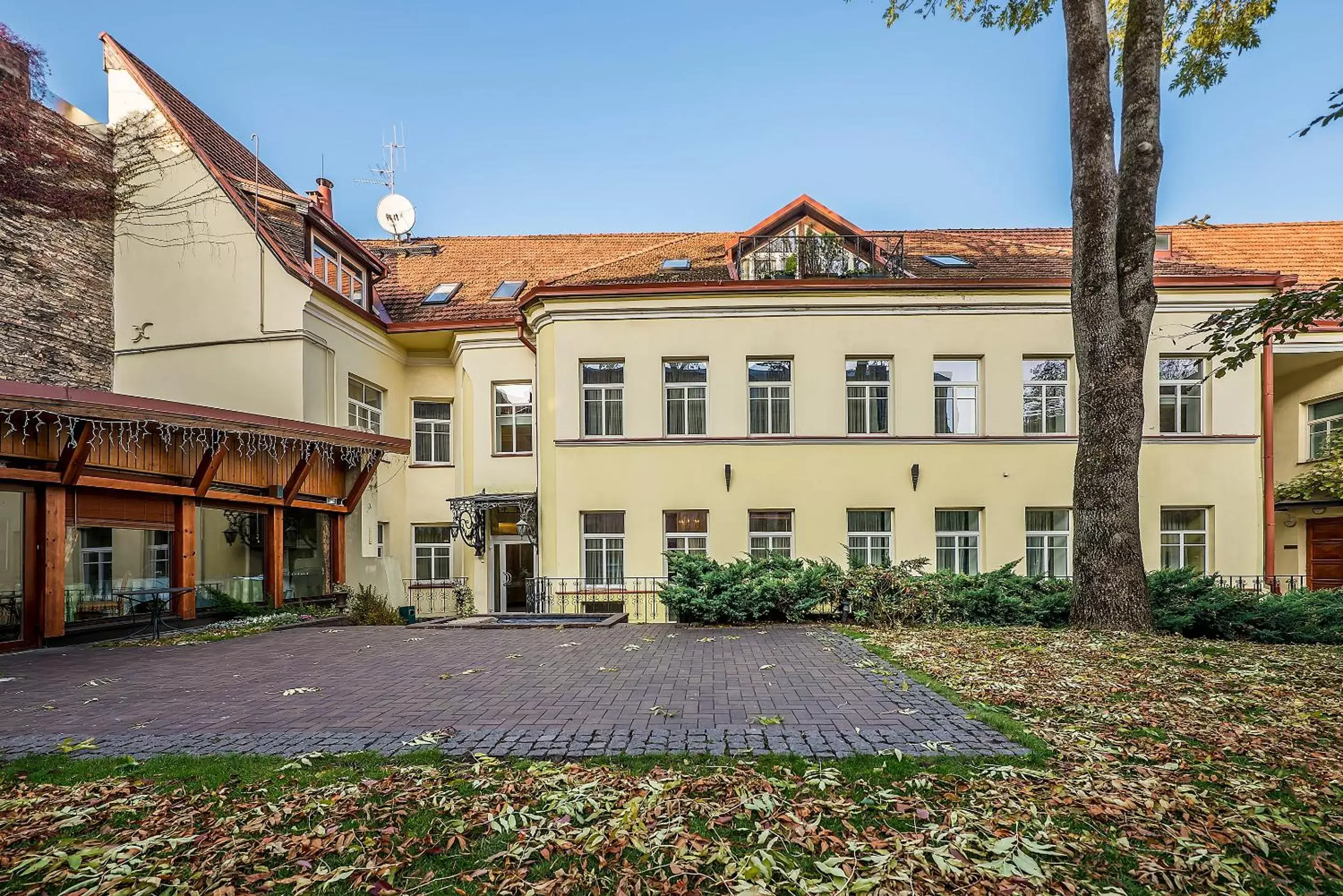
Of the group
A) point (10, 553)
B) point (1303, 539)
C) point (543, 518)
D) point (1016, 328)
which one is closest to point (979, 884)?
point (10, 553)

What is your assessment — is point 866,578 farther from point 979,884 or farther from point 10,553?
point 10,553

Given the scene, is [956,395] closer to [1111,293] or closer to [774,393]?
[774,393]

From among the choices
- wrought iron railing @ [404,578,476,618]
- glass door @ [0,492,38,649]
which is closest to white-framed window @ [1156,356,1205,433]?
wrought iron railing @ [404,578,476,618]

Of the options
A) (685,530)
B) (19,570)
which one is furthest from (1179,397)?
(19,570)

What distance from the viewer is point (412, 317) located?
64.4 ft

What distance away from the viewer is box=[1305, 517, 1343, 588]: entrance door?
1866cm

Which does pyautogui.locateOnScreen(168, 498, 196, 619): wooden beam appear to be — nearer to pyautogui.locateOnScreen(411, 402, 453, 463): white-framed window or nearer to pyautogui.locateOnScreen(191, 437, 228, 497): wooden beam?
pyautogui.locateOnScreen(191, 437, 228, 497): wooden beam

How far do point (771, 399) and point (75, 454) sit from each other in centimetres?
1298

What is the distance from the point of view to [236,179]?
51.5 feet

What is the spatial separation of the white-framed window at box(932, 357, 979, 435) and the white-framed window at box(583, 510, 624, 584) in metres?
7.94

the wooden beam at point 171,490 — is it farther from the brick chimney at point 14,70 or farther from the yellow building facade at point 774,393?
the brick chimney at point 14,70

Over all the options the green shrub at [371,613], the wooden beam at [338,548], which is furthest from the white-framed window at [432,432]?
the green shrub at [371,613]

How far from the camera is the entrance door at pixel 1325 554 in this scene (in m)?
18.7

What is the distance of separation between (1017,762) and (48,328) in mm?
20050
